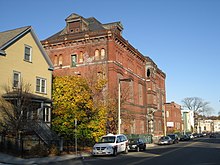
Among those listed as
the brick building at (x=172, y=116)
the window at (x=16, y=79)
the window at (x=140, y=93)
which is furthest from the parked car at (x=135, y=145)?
the brick building at (x=172, y=116)

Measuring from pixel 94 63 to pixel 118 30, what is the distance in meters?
7.77

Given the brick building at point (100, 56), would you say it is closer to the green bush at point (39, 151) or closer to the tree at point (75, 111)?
the tree at point (75, 111)

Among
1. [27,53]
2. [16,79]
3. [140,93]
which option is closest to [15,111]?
[16,79]

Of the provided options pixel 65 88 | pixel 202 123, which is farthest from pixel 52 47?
pixel 202 123

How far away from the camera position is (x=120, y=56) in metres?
43.8

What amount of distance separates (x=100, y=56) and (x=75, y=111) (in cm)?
1103

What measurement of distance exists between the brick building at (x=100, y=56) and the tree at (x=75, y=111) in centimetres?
548

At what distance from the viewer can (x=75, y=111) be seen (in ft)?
108

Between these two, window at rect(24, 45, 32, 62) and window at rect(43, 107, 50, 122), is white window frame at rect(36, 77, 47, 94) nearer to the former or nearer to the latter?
window at rect(43, 107, 50, 122)

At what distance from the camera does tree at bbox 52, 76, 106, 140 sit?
107 feet

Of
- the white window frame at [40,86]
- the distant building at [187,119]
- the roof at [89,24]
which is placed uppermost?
the roof at [89,24]

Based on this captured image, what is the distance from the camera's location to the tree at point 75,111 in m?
32.8

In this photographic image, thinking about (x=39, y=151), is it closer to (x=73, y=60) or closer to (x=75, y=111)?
(x=75, y=111)

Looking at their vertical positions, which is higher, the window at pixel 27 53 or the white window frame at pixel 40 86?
the window at pixel 27 53
